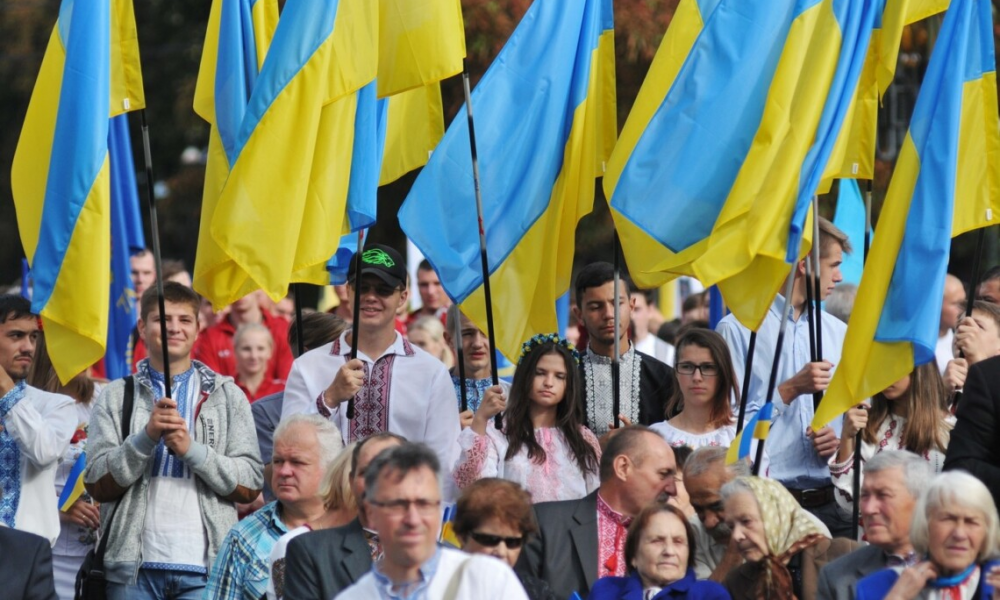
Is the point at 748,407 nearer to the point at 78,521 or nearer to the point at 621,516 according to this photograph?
the point at 621,516

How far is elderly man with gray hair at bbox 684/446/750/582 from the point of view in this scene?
793cm

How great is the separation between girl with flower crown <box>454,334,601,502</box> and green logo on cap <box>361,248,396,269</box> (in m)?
0.88

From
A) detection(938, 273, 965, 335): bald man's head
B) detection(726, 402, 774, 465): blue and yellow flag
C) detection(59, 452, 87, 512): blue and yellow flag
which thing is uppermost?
detection(938, 273, 965, 335): bald man's head

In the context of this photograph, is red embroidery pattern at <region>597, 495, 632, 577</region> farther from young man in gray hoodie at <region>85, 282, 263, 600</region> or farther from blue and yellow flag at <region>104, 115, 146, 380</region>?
blue and yellow flag at <region>104, 115, 146, 380</region>

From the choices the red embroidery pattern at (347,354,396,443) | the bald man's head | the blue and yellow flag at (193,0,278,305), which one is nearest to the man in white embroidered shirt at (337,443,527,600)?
the red embroidery pattern at (347,354,396,443)

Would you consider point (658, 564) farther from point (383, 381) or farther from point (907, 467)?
point (383, 381)

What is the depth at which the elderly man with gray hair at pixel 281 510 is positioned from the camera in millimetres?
Result: 7977

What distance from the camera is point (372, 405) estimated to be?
918cm

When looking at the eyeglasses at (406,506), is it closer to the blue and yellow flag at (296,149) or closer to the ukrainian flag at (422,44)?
the blue and yellow flag at (296,149)

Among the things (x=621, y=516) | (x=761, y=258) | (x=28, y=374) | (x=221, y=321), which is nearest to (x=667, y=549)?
(x=621, y=516)

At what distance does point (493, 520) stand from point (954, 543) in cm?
165

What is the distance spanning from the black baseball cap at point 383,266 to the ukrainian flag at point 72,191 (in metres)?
1.23

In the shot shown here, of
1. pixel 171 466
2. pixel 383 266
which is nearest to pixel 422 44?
pixel 383 266

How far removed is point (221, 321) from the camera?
13.1 m
